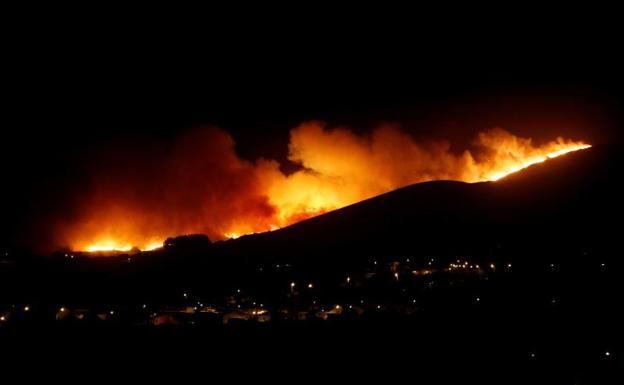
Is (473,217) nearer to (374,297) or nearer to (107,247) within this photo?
(374,297)

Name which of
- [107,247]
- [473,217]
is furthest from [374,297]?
[107,247]

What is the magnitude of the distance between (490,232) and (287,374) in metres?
35.7

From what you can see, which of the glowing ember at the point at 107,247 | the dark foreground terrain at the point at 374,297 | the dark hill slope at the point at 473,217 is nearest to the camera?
the dark foreground terrain at the point at 374,297

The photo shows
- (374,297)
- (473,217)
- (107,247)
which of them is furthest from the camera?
(107,247)

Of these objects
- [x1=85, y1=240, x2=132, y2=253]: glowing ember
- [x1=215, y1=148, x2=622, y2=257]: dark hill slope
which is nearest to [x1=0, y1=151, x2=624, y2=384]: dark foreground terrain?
[x1=215, y1=148, x2=622, y2=257]: dark hill slope

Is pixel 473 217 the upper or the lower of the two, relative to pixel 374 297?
upper

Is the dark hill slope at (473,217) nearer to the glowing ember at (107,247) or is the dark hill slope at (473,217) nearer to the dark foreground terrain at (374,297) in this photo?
the dark foreground terrain at (374,297)

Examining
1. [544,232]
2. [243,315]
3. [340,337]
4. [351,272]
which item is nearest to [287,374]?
[340,337]

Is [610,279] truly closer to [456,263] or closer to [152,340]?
[456,263]

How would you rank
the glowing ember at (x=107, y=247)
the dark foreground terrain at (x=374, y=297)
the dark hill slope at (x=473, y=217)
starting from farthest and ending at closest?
the glowing ember at (x=107, y=247) < the dark hill slope at (x=473, y=217) < the dark foreground terrain at (x=374, y=297)

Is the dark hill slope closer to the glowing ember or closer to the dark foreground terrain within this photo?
the dark foreground terrain

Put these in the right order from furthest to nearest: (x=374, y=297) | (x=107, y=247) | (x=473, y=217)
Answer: (x=107, y=247), (x=473, y=217), (x=374, y=297)

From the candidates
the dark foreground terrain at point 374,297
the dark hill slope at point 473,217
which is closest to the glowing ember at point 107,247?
the dark foreground terrain at point 374,297

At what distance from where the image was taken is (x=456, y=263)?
38.6 m
